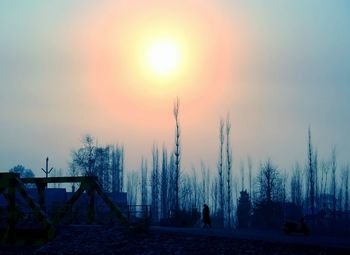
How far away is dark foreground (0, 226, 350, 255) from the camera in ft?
84.9

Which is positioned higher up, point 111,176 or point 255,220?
point 111,176

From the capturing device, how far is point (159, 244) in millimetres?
32188

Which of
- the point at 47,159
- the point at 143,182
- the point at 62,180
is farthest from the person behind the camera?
the point at 143,182

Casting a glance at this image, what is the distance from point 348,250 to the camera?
2347 centimetres

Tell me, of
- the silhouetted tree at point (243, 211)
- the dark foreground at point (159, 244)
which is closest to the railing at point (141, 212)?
the dark foreground at point (159, 244)

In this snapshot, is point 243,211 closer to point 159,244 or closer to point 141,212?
point 141,212

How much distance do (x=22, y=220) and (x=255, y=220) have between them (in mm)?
33559

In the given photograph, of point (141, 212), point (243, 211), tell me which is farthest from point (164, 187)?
point (141, 212)

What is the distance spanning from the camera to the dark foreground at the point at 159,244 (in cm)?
2587

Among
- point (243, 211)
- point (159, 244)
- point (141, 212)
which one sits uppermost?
point (141, 212)

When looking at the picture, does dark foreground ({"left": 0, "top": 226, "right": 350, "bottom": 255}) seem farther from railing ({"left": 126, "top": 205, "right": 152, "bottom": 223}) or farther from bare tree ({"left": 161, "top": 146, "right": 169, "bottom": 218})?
bare tree ({"left": 161, "top": 146, "right": 169, "bottom": 218})

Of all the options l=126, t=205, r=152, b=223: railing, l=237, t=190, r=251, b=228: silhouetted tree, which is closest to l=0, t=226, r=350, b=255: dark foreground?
l=126, t=205, r=152, b=223: railing

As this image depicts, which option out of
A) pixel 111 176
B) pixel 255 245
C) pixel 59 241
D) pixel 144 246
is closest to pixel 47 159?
pixel 111 176

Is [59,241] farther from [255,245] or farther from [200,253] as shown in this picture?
[255,245]
